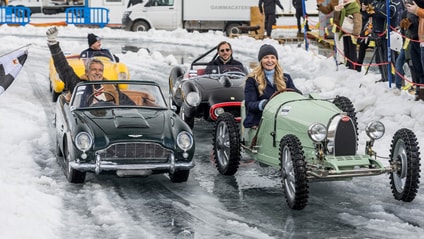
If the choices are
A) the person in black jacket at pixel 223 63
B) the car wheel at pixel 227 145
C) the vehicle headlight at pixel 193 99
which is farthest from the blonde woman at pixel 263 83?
the person in black jacket at pixel 223 63

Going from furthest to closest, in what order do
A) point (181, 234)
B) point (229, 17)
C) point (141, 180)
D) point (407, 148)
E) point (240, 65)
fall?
point (229, 17)
point (240, 65)
point (141, 180)
point (407, 148)
point (181, 234)

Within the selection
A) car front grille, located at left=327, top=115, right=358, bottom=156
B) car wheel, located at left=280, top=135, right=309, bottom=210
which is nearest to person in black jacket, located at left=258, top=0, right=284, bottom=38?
car front grille, located at left=327, top=115, right=358, bottom=156

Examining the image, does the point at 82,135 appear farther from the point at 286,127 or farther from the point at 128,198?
the point at 286,127

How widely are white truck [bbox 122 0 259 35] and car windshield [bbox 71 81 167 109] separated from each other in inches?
974

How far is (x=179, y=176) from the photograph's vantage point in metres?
11.5

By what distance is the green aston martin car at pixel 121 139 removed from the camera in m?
10.9

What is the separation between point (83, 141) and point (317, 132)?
9.75ft

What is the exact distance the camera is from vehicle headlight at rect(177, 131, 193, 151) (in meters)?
11.2

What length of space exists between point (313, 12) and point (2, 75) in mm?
25385

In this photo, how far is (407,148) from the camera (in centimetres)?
1016

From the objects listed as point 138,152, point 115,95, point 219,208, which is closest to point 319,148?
point 219,208

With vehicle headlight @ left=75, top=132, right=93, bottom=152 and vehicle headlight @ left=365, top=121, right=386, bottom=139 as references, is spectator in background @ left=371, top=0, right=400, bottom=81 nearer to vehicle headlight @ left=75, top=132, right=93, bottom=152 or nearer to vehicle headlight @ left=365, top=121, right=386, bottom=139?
vehicle headlight @ left=365, top=121, right=386, bottom=139

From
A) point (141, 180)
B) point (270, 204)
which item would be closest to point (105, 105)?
point (141, 180)

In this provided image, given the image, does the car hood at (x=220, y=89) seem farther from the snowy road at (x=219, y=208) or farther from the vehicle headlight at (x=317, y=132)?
the vehicle headlight at (x=317, y=132)
